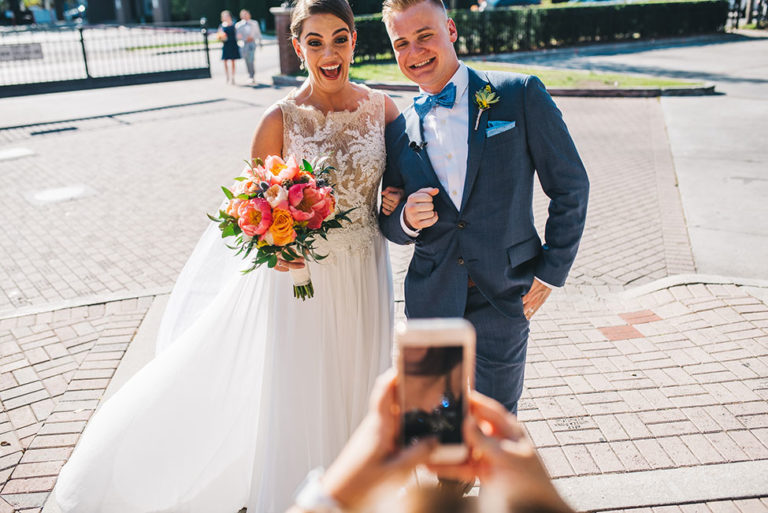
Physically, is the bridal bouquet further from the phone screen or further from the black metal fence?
the black metal fence

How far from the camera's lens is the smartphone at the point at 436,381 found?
1.02 m

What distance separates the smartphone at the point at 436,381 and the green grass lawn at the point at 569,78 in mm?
15329

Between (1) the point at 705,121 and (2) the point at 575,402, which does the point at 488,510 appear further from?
(1) the point at 705,121

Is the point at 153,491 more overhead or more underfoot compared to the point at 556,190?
more underfoot

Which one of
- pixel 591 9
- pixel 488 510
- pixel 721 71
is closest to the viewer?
pixel 488 510

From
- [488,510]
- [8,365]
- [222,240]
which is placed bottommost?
[8,365]

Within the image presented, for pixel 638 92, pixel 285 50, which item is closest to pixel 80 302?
pixel 638 92

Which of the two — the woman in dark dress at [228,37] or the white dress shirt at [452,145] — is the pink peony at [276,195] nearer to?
the white dress shirt at [452,145]

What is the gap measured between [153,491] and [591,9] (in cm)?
2539

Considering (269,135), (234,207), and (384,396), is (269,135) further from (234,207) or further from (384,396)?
(384,396)

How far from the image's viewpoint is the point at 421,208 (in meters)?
2.55

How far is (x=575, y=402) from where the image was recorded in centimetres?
399

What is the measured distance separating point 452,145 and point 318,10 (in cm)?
89

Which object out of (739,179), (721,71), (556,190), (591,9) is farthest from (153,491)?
(591,9)
